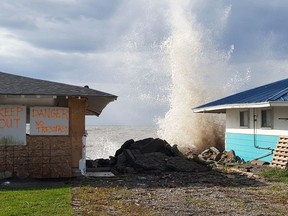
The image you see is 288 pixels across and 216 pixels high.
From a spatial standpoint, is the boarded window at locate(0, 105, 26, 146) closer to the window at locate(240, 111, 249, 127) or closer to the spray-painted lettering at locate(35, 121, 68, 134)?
the spray-painted lettering at locate(35, 121, 68, 134)

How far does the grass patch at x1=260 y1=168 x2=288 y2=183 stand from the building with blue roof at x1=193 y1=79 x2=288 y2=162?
2340 millimetres

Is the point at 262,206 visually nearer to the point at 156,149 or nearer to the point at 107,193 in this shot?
the point at 107,193

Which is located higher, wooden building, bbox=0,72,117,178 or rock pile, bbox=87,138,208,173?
wooden building, bbox=0,72,117,178

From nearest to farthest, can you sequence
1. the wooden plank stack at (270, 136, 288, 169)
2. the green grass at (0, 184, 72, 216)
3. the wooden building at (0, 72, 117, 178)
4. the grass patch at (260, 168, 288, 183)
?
the green grass at (0, 184, 72, 216), the wooden building at (0, 72, 117, 178), the grass patch at (260, 168, 288, 183), the wooden plank stack at (270, 136, 288, 169)

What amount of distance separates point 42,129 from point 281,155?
904cm

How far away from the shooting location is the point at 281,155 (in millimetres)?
17188

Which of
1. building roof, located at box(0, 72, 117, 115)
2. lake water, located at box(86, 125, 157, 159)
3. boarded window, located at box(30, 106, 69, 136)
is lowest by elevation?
lake water, located at box(86, 125, 157, 159)

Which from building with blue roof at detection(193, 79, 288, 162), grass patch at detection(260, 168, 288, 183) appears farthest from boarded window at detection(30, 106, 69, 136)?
building with blue roof at detection(193, 79, 288, 162)

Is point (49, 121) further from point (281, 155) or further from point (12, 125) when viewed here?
point (281, 155)

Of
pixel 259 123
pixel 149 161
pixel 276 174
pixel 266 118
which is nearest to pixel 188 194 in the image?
pixel 276 174

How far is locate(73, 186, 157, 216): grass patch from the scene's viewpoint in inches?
345

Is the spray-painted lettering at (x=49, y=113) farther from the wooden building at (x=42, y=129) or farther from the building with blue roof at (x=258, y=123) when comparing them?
the building with blue roof at (x=258, y=123)

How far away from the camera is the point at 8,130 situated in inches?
534

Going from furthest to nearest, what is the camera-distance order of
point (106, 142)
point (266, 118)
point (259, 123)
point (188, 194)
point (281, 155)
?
point (106, 142), point (259, 123), point (266, 118), point (281, 155), point (188, 194)
